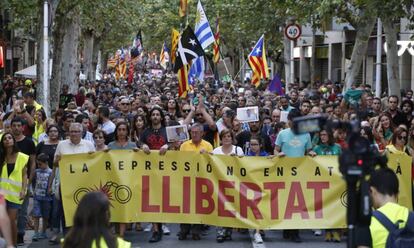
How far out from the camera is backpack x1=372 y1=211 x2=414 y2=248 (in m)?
5.74

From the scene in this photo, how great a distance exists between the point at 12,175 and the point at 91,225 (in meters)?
5.77

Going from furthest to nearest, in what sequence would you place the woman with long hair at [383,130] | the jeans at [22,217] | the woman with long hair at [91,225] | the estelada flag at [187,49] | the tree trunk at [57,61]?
the tree trunk at [57,61], the estelada flag at [187,49], the woman with long hair at [383,130], the jeans at [22,217], the woman with long hair at [91,225]

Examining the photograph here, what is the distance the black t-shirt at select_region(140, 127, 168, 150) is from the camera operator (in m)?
7.41

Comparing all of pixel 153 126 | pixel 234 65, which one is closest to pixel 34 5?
pixel 153 126

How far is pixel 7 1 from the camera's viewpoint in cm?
2392

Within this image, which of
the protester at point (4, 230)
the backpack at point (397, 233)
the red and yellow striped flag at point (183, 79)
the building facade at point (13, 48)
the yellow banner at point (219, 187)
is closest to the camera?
the backpack at point (397, 233)

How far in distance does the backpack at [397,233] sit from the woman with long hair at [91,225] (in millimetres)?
1682

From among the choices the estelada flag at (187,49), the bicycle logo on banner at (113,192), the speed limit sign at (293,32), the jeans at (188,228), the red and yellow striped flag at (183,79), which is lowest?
the jeans at (188,228)

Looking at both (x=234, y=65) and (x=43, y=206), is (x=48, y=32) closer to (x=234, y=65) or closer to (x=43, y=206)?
(x=43, y=206)

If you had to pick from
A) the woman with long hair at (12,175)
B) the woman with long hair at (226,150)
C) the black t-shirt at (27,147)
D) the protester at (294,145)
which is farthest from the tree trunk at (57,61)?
the woman with long hair at (12,175)

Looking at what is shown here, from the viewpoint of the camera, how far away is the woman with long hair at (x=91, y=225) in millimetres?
5316

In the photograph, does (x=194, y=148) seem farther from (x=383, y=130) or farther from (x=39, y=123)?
(x=39, y=123)

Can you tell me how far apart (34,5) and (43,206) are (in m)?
12.5

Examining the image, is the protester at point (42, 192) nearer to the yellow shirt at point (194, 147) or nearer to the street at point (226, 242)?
the street at point (226, 242)
